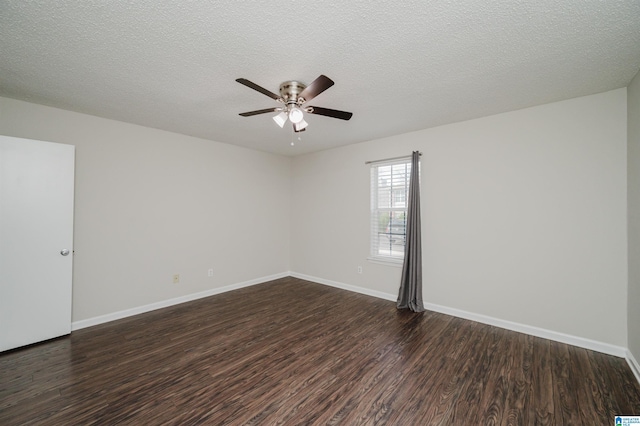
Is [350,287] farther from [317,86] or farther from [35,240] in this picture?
[35,240]

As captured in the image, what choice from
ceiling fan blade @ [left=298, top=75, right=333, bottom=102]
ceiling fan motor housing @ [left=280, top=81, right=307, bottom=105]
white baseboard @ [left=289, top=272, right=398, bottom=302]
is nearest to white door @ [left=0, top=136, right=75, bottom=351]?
ceiling fan motor housing @ [left=280, top=81, right=307, bottom=105]

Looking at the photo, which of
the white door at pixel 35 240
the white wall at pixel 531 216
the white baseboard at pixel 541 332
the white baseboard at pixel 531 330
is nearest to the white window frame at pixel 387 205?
the white wall at pixel 531 216

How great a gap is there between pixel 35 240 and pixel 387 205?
14.5 feet

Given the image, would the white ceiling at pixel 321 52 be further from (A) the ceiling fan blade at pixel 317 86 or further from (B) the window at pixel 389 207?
(B) the window at pixel 389 207

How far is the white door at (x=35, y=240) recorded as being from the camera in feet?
8.44

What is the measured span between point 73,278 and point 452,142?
5.06m

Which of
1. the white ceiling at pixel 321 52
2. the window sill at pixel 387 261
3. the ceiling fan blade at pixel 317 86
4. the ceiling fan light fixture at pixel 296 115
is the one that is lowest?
the window sill at pixel 387 261

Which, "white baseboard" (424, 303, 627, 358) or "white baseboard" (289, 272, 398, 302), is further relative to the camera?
"white baseboard" (289, 272, 398, 302)

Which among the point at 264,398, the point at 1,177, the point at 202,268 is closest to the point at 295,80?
the point at 264,398

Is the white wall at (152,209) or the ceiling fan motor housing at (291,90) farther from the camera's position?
the white wall at (152,209)

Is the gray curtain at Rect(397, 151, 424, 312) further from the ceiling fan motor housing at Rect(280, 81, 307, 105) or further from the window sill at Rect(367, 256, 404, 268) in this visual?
the ceiling fan motor housing at Rect(280, 81, 307, 105)

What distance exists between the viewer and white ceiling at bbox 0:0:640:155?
154 cm

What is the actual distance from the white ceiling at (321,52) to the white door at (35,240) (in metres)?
0.67

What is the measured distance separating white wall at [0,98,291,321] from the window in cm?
216
